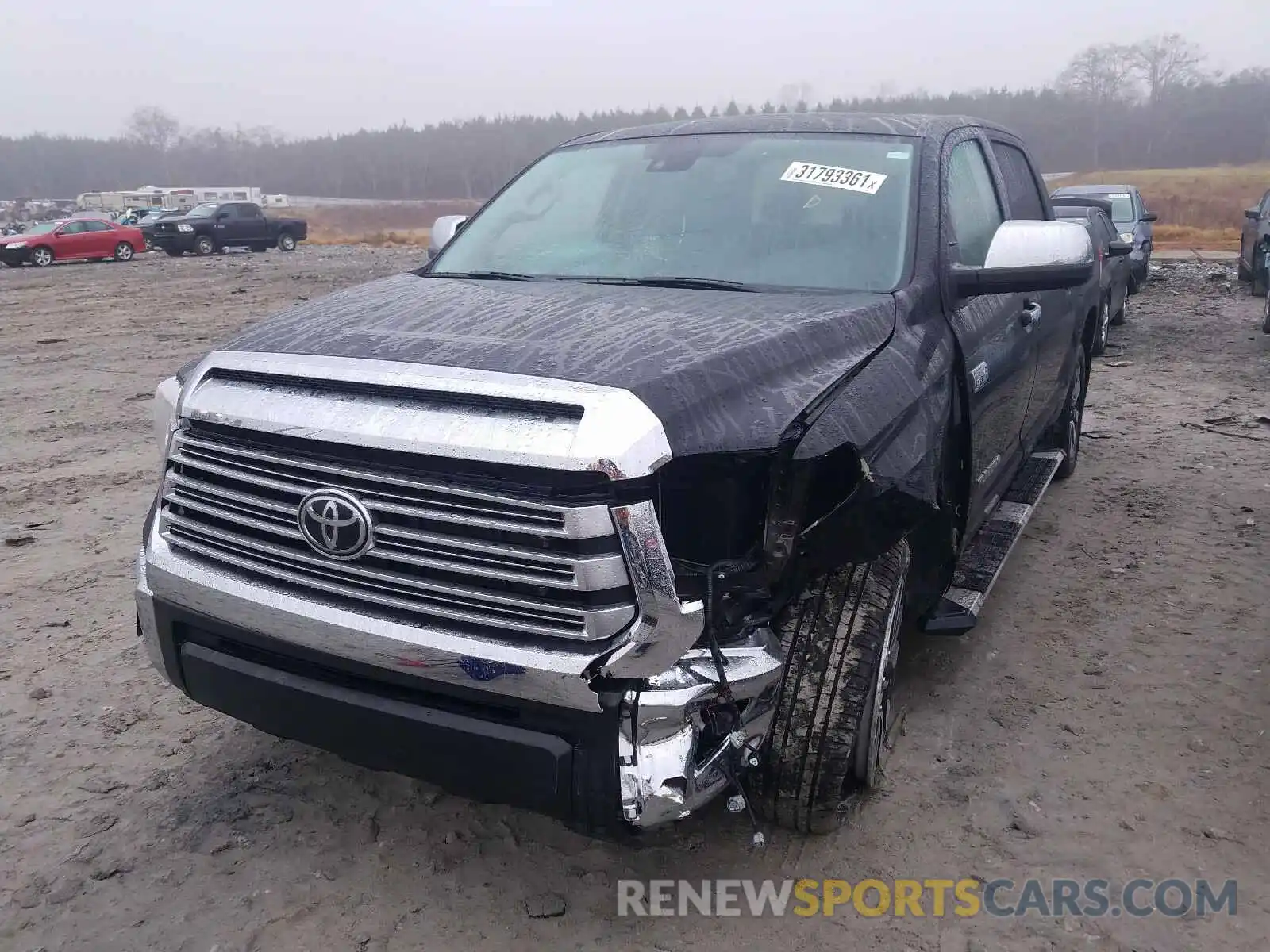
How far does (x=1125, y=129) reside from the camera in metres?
74.0


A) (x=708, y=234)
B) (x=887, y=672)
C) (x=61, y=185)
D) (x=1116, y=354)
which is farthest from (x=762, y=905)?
(x=61, y=185)

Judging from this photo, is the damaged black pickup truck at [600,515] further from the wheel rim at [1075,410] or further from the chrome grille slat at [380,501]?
the wheel rim at [1075,410]

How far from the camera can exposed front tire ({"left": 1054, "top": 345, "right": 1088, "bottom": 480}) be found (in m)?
5.60

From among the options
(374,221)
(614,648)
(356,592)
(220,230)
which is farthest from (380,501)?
(374,221)

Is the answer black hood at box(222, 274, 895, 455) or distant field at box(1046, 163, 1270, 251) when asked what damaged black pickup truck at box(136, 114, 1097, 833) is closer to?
black hood at box(222, 274, 895, 455)

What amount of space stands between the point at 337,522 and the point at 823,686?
1.24m

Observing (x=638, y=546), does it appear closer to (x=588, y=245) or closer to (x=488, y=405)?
(x=488, y=405)

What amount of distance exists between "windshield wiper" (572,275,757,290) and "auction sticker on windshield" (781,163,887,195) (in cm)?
53

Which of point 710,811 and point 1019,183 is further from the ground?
point 1019,183

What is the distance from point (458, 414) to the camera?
2107mm

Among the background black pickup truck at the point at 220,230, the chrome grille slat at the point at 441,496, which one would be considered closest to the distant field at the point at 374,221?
the background black pickup truck at the point at 220,230

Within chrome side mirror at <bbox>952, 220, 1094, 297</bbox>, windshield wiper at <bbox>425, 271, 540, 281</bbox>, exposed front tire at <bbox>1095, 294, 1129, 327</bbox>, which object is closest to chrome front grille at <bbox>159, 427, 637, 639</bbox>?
windshield wiper at <bbox>425, 271, 540, 281</bbox>

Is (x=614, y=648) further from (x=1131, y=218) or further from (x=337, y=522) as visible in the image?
(x=1131, y=218)

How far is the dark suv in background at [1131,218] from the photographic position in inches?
515
